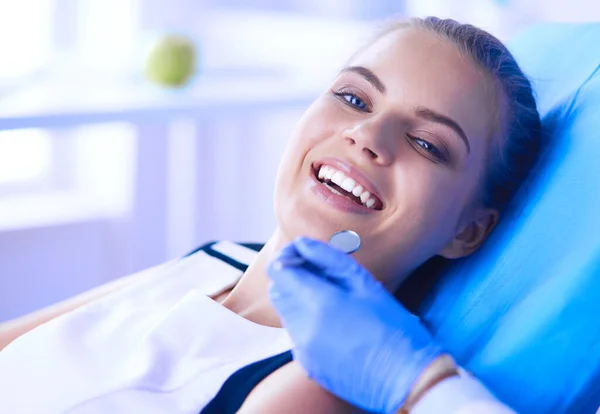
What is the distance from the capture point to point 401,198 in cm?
121

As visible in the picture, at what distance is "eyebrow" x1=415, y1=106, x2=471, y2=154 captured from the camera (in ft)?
4.05

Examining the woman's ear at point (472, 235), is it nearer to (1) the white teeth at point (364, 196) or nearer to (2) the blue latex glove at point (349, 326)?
(1) the white teeth at point (364, 196)

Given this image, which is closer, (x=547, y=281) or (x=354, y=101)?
(x=547, y=281)

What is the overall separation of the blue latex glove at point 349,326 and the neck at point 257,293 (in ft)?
0.84

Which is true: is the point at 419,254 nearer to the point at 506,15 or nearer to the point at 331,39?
the point at 506,15

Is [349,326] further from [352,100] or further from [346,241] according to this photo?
[352,100]

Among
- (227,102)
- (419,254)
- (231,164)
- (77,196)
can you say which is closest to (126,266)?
(77,196)

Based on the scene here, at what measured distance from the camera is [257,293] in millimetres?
1347

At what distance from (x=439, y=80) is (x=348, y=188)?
8.1 inches

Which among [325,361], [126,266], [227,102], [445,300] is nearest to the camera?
[325,361]

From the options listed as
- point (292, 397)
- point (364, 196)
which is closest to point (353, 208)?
point (364, 196)

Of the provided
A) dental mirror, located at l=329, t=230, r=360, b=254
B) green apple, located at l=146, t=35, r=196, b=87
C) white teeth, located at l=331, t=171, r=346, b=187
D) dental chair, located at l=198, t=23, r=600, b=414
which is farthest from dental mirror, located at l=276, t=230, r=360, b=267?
green apple, located at l=146, t=35, r=196, b=87

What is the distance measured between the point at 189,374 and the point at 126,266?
4.76ft

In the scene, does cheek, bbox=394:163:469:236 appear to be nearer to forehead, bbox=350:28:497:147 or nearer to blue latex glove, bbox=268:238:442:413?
forehead, bbox=350:28:497:147
